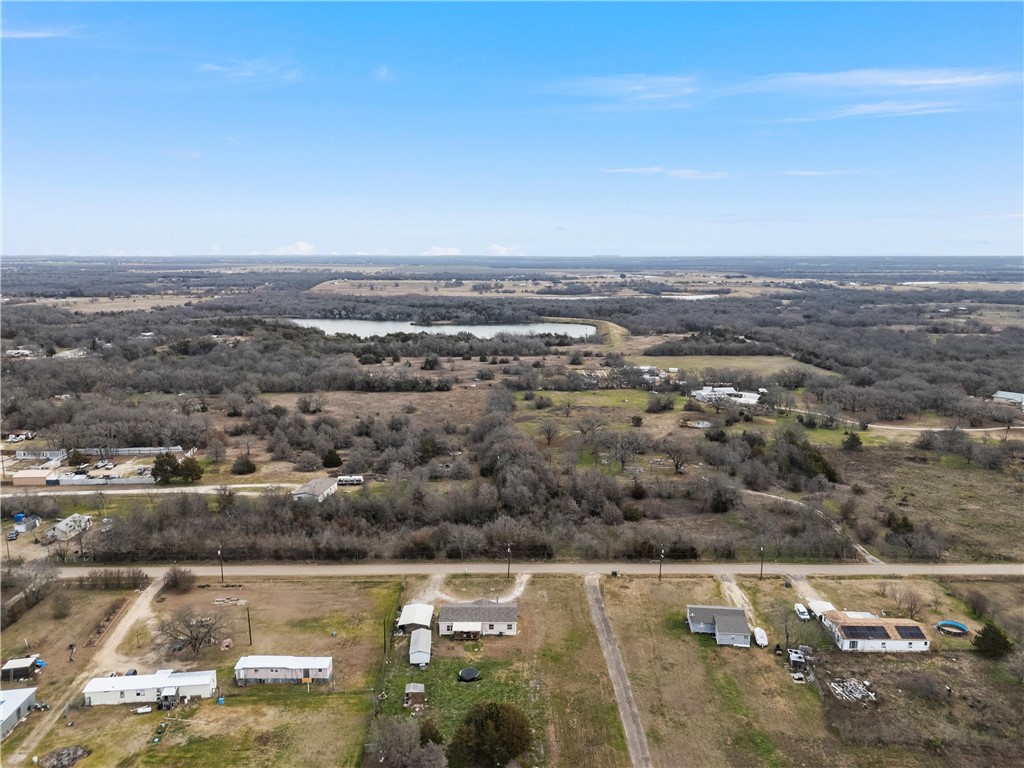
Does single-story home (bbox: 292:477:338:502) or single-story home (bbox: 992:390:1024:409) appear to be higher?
single-story home (bbox: 992:390:1024:409)

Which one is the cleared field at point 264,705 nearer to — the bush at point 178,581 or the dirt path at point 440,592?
the bush at point 178,581

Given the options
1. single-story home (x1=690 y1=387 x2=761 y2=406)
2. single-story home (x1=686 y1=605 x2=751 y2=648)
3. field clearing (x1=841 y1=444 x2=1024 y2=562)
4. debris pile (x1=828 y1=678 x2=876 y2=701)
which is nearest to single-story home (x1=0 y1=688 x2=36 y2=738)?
single-story home (x1=686 y1=605 x2=751 y2=648)

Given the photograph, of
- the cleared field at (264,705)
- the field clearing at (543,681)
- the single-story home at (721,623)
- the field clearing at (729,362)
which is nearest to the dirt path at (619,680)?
the field clearing at (543,681)

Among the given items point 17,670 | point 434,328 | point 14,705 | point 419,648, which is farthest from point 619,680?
point 434,328

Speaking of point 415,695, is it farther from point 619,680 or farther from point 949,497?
point 949,497

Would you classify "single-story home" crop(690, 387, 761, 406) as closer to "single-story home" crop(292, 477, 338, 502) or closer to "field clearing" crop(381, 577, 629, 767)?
"field clearing" crop(381, 577, 629, 767)

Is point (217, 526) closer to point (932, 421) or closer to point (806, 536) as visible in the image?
point (806, 536)
